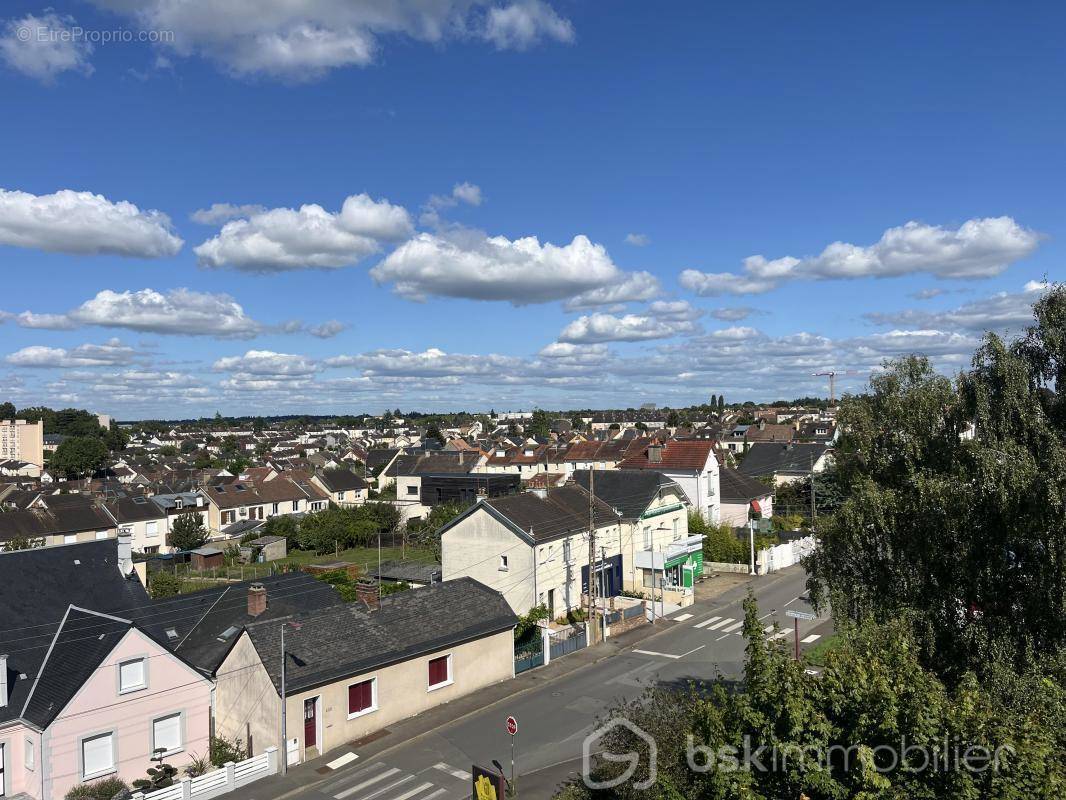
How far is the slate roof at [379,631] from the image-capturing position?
2286 cm

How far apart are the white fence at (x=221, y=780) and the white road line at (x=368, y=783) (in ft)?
8.86

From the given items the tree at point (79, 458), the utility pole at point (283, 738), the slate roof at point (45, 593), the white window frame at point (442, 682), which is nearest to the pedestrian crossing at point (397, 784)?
the utility pole at point (283, 738)

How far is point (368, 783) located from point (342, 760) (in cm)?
194

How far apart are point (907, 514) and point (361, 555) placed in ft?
162

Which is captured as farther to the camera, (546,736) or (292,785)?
(546,736)

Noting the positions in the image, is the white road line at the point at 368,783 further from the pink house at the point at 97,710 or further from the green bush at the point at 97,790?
the green bush at the point at 97,790

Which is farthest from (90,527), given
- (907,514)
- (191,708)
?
(907,514)

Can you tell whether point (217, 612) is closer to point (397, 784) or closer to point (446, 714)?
point (446, 714)

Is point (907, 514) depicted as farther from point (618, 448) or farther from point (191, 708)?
point (618, 448)

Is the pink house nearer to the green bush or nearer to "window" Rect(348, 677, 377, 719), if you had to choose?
the green bush

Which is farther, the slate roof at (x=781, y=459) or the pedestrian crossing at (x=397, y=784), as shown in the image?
the slate roof at (x=781, y=459)

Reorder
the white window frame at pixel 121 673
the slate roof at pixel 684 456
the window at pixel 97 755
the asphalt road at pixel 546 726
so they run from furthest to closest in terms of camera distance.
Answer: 1. the slate roof at pixel 684 456
2. the white window frame at pixel 121 673
3. the window at pixel 97 755
4. the asphalt road at pixel 546 726

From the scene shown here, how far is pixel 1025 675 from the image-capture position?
50.0 ft

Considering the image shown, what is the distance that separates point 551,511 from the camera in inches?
1503
